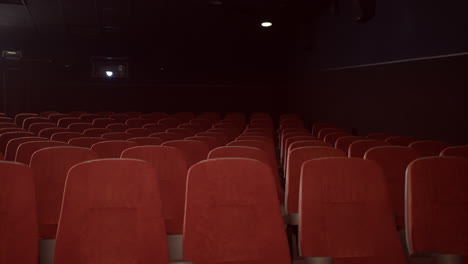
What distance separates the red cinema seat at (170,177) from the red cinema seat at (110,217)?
3.14 feet

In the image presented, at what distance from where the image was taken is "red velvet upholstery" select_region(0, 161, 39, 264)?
194 cm

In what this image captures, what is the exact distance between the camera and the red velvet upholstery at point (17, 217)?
1944 millimetres

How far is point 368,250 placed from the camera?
2.28 meters

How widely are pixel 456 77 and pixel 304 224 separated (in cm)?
537

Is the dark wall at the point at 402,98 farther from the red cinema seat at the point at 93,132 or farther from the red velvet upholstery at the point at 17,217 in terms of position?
the red velvet upholstery at the point at 17,217

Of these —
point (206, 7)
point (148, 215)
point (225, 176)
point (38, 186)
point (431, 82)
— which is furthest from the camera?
point (206, 7)

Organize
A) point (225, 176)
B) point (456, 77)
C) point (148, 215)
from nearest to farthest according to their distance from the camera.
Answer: point (148, 215) → point (225, 176) → point (456, 77)

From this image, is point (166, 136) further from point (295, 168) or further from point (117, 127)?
point (295, 168)

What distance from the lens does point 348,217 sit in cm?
232

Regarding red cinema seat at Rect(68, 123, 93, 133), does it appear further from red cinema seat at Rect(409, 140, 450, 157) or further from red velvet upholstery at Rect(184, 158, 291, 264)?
red velvet upholstery at Rect(184, 158, 291, 264)

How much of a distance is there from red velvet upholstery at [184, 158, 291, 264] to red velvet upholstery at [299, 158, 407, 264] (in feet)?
0.80

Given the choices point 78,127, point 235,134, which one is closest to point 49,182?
point 235,134

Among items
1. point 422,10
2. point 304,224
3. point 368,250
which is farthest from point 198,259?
point 422,10

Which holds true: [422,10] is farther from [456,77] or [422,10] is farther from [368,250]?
[368,250]
